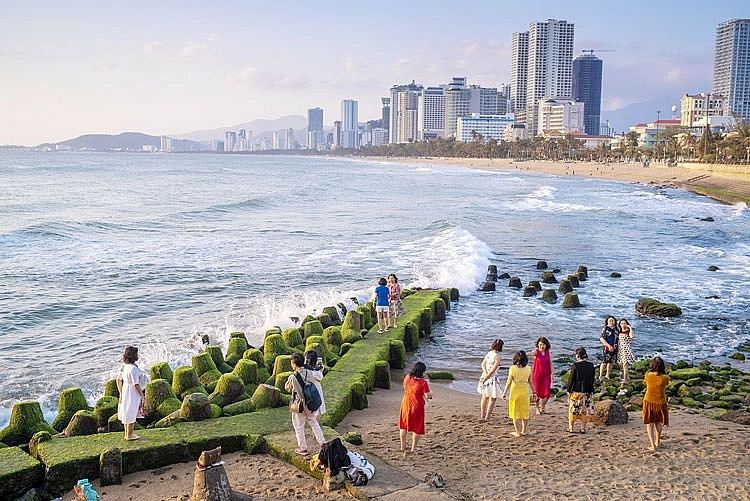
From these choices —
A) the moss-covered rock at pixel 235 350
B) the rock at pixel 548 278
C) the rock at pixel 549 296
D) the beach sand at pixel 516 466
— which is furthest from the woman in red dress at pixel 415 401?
the rock at pixel 548 278

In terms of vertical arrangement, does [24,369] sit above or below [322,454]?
below

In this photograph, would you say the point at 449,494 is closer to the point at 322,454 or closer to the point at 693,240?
the point at 322,454

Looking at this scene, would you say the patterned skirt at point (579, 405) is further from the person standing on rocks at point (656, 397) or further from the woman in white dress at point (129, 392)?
the woman in white dress at point (129, 392)

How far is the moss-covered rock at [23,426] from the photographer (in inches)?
433

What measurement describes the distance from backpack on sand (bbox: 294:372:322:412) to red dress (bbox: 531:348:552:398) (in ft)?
14.0

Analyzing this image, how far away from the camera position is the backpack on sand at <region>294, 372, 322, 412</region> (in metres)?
9.52

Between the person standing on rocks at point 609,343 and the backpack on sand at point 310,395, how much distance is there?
7.60 metres

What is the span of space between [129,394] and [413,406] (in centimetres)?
404

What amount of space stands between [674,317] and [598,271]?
8.38m

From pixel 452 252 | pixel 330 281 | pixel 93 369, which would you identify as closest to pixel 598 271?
pixel 452 252

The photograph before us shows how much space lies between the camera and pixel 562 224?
47156mm

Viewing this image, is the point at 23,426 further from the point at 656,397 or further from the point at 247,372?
the point at 656,397

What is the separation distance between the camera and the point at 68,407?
1199cm

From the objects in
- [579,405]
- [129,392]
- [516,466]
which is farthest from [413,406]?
[129,392]
